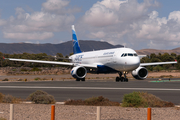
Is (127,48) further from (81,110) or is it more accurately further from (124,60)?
(81,110)

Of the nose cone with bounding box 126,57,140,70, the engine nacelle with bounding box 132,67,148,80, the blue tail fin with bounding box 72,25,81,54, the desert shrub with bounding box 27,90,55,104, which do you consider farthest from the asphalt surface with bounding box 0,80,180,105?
the blue tail fin with bounding box 72,25,81,54

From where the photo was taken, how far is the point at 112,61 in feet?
134

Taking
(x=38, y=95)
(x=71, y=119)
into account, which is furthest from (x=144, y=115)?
(x=38, y=95)

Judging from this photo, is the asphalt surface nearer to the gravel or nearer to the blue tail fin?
the gravel

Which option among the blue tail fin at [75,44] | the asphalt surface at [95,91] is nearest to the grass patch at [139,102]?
the asphalt surface at [95,91]

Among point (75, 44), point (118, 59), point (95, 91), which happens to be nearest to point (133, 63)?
point (118, 59)

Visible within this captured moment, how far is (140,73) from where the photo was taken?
4316 centimetres

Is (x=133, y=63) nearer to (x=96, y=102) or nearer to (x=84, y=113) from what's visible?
(x=96, y=102)

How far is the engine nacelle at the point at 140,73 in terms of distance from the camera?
139ft

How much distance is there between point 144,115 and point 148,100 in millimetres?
3705

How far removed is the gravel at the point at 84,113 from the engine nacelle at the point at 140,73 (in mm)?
27265

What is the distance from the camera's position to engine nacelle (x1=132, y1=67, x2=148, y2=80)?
4222 cm

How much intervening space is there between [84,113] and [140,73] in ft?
100

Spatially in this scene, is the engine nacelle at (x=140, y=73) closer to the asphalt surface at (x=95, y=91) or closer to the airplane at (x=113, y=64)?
the airplane at (x=113, y=64)
